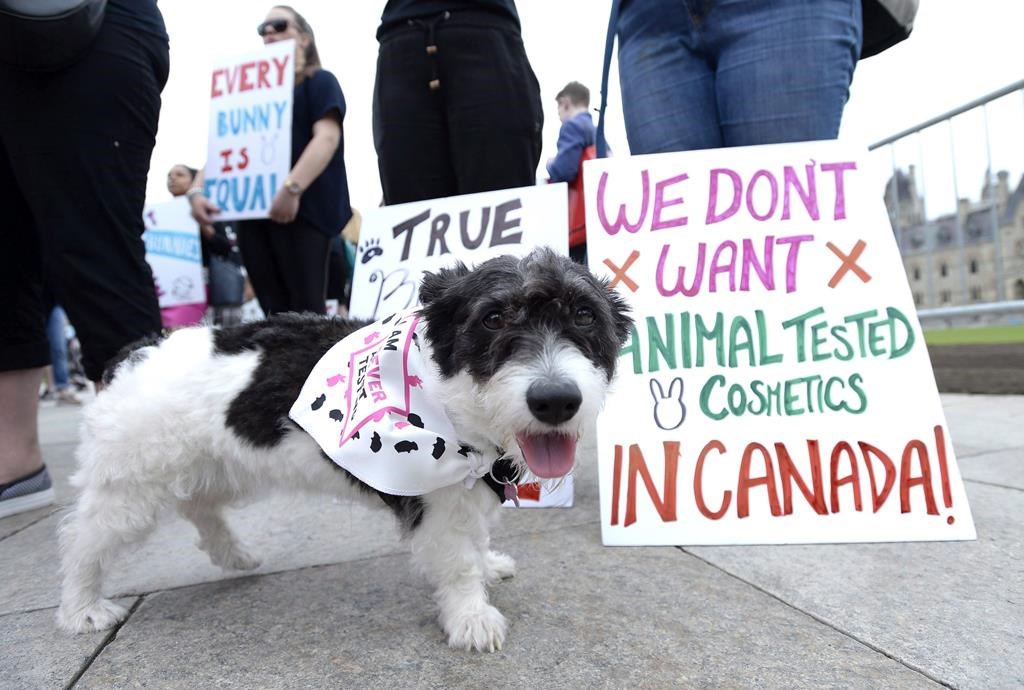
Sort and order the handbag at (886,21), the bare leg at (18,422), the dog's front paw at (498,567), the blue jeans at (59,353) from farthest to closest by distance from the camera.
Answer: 1. the blue jeans at (59,353)
2. the bare leg at (18,422)
3. the handbag at (886,21)
4. the dog's front paw at (498,567)

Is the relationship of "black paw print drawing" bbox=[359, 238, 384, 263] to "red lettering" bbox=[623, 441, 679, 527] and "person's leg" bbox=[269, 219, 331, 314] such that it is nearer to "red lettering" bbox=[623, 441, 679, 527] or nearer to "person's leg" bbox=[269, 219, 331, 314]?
"person's leg" bbox=[269, 219, 331, 314]

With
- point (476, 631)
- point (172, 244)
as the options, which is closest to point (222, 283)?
point (172, 244)

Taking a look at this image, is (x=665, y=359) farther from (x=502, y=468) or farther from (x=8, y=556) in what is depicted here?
(x=8, y=556)

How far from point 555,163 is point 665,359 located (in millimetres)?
2828

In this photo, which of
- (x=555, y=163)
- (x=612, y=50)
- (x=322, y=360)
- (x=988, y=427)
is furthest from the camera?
(x=555, y=163)

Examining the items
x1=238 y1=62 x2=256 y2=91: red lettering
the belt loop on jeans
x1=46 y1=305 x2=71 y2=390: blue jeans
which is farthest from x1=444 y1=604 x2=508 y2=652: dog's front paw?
x1=46 y1=305 x2=71 y2=390: blue jeans

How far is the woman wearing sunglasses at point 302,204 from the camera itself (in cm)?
421

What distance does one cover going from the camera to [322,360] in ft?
7.38

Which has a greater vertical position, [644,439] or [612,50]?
[612,50]

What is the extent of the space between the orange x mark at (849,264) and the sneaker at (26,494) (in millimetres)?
Result: 4227

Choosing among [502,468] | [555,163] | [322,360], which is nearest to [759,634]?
[502,468]

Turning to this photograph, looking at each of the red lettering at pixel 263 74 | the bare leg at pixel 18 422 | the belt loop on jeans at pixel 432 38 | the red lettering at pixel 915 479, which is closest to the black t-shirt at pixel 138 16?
the belt loop on jeans at pixel 432 38

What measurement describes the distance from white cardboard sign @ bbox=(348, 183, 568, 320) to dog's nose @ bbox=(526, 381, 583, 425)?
1651 mm

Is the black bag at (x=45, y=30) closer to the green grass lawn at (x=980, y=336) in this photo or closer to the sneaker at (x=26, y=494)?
the sneaker at (x=26, y=494)
